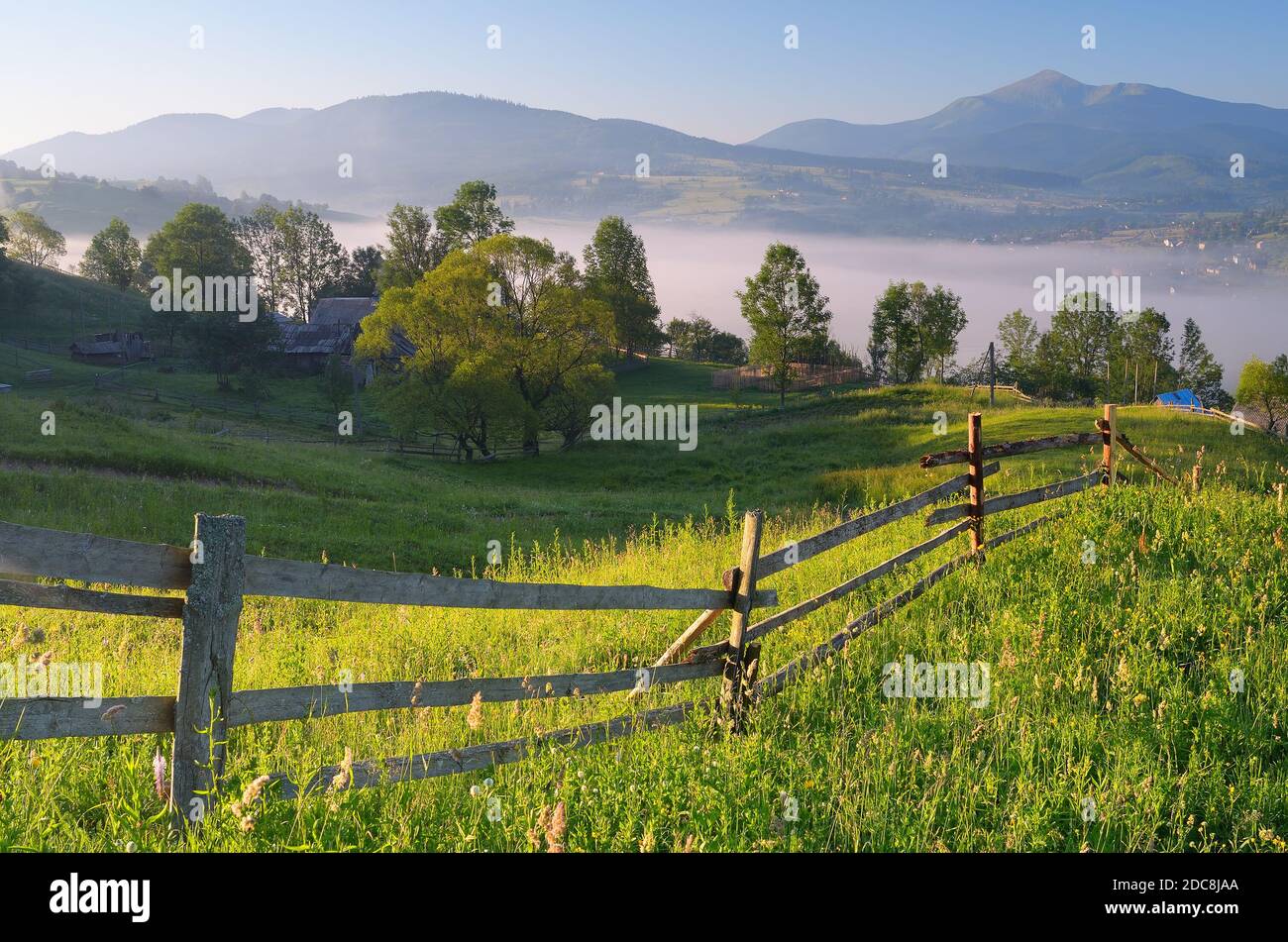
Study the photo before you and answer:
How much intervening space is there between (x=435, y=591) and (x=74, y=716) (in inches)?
68.7

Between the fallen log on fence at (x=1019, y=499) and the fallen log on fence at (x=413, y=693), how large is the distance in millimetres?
5036

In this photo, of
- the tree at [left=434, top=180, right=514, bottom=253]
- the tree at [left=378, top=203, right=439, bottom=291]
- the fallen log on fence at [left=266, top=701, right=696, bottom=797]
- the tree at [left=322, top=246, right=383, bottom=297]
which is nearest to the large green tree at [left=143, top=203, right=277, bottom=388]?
the tree at [left=322, top=246, right=383, bottom=297]

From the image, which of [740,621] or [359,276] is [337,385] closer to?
[359,276]

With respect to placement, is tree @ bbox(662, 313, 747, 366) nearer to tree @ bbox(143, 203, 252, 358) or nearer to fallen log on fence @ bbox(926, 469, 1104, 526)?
tree @ bbox(143, 203, 252, 358)

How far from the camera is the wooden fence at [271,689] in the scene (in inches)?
156

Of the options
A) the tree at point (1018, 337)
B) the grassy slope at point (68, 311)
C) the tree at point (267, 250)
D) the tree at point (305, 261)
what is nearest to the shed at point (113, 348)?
the grassy slope at point (68, 311)

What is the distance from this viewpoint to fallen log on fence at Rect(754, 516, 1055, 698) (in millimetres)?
6699

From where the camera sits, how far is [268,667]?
316 inches

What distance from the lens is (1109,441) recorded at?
1302 centimetres

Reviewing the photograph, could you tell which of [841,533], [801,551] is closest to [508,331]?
[841,533]

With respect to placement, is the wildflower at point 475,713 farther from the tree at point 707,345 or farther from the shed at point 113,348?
the tree at point 707,345
